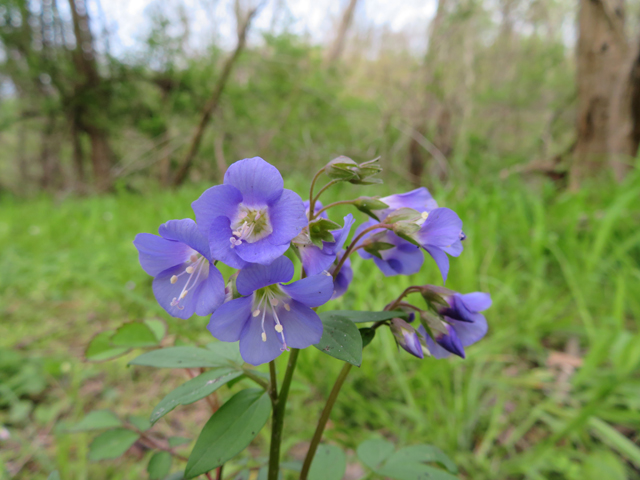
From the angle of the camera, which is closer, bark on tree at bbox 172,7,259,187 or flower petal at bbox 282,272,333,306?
flower petal at bbox 282,272,333,306

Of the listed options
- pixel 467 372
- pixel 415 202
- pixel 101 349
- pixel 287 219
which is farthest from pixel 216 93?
→ pixel 287 219

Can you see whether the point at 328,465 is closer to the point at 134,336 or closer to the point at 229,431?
the point at 229,431

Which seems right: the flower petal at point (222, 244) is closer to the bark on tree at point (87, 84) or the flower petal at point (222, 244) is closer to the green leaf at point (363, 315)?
the green leaf at point (363, 315)

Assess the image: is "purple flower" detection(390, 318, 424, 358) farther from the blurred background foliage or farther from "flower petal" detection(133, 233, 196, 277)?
"flower petal" detection(133, 233, 196, 277)

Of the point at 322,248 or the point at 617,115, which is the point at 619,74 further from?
the point at 322,248

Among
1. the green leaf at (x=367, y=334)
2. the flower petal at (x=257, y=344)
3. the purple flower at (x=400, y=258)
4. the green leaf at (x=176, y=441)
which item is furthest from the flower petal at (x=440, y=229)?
the green leaf at (x=176, y=441)

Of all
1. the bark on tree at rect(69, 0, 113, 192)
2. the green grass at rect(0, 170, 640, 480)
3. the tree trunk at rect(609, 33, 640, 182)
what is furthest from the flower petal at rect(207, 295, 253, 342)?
the bark on tree at rect(69, 0, 113, 192)

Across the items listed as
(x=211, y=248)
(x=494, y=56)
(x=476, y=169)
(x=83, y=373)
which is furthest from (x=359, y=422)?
(x=494, y=56)
